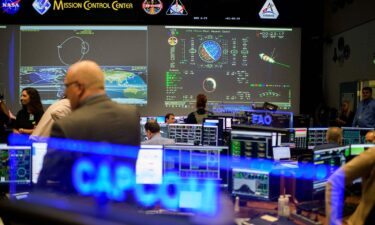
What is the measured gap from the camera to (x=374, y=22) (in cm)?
700

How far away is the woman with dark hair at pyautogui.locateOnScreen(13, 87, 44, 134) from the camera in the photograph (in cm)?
427

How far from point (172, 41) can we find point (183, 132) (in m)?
3.10

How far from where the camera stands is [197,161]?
3.09 metres

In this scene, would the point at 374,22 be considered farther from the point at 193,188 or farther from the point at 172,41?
the point at 193,188

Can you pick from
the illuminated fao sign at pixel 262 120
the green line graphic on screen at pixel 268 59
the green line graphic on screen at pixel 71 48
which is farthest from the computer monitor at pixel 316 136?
the green line graphic on screen at pixel 71 48

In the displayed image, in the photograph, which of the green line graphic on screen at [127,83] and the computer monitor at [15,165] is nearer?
the computer monitor at [15,165]

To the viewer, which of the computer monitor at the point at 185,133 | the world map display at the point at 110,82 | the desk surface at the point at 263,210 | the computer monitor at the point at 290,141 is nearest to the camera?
the desk surface at the point at 263,210

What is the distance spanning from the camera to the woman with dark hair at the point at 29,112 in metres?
4.27

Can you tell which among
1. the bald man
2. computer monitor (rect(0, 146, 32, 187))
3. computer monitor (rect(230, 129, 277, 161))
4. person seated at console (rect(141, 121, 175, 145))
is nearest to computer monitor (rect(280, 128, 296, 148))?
person seated at console (rect(141, 121, 175, 145))

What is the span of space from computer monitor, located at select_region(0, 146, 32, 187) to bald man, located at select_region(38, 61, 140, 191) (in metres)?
1.39

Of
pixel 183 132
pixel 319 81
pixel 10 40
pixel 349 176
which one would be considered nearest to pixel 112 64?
pixel 10 40

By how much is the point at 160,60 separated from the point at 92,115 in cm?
639

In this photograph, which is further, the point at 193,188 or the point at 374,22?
the point at 374,22

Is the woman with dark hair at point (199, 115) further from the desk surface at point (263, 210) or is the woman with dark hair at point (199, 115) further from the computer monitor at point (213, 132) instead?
the desk surface at point (263, 210)
